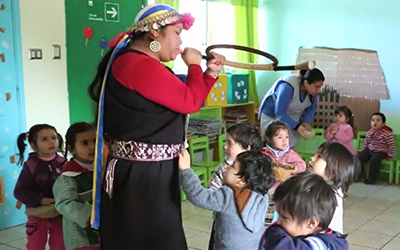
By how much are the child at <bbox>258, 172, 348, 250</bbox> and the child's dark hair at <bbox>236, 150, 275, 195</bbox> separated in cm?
59

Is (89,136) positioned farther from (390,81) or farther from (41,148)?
(390,81)

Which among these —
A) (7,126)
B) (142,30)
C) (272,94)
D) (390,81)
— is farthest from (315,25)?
(142,30)

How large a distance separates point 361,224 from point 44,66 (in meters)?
2.87

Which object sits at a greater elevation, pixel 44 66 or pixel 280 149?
pixel 44 66

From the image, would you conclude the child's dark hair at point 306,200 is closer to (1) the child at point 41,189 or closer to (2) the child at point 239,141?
(2) the child at point 239,141

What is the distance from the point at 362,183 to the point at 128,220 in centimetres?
420

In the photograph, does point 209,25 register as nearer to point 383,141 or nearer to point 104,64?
point 383,141

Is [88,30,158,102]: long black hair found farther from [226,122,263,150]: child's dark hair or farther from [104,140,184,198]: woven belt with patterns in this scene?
[226,122,263,150]: child's dark hair

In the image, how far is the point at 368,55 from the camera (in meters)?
5.70

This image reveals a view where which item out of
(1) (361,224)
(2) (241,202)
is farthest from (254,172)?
(1) (361,224)

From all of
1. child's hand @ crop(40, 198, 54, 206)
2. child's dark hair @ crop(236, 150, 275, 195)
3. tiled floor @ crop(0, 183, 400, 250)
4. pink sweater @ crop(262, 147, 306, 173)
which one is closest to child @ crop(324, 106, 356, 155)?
tiled floor @ crop(0, 183, 400, 250)

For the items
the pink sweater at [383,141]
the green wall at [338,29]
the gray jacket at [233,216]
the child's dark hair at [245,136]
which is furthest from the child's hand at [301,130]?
the green wall at [338,29]

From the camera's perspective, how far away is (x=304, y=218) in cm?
133

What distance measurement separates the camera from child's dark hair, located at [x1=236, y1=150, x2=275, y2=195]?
6.50ft
